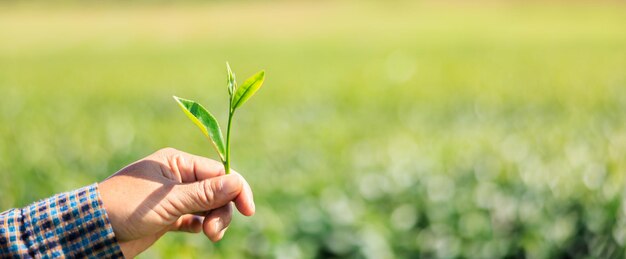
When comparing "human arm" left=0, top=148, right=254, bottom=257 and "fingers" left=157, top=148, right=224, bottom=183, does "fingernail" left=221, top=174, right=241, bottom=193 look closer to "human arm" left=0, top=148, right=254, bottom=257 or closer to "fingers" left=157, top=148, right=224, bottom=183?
"human arm" left=0, top=148, right=254, bottom=257

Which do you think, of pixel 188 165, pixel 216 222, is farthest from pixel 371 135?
pixel 216 222

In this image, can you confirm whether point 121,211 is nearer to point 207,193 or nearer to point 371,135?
point 207,193

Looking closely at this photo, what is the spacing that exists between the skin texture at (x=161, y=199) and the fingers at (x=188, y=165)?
0.04 m

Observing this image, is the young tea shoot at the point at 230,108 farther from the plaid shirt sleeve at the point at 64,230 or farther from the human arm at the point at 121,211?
the plaid shirt sleeve at the point at 64,230

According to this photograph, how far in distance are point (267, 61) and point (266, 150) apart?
8.38 m

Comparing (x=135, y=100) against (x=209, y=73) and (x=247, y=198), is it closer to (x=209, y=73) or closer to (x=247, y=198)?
(x=209, y=73)

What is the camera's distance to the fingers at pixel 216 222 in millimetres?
1461

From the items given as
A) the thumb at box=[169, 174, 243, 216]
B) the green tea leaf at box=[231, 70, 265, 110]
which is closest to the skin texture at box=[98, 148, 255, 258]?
the thumb at box=[169, 174, 243, 216]

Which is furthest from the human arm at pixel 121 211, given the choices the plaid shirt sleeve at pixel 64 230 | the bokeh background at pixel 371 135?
the bokeh background at pixel 371 135

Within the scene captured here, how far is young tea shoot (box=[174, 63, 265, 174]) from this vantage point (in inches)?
54.2

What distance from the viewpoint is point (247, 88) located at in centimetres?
139

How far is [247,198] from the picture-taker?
4.82 feet

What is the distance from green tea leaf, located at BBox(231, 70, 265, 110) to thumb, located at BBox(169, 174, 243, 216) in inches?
5.6

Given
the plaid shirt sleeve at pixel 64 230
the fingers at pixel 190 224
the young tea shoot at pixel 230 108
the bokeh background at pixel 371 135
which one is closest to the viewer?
the young tea shoot at pixel 230 108
